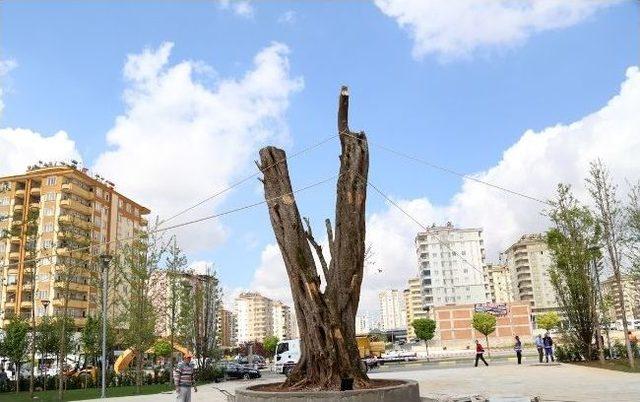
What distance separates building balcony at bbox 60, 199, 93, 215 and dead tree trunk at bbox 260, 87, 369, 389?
64.9 metres

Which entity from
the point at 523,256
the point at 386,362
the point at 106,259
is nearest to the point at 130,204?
the point at 386,362

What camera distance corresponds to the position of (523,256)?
510 ft

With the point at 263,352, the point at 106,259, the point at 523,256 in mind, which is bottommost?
the point at 263,352

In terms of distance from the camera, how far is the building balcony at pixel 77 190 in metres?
71.5

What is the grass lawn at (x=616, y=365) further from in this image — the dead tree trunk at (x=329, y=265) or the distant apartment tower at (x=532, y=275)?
the distant apartment tower at (x=532, y=275)

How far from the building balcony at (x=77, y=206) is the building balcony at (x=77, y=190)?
1289mm

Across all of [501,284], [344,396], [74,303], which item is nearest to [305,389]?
[344,396]

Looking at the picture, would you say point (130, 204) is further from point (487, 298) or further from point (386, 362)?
point (487, 298)

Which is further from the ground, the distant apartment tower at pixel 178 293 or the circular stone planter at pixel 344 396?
the distant apartment tower at pixel 178 293

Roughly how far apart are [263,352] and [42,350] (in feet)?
301

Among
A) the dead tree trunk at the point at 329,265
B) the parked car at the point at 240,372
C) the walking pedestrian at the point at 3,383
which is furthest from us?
the parked car at the point at 240,372

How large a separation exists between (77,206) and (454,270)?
284 feet

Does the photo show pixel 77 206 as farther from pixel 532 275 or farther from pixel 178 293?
pixel 532 275

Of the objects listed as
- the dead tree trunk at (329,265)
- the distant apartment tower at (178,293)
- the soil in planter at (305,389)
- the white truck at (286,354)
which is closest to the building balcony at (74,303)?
the distant apartment tower at (178,293)
